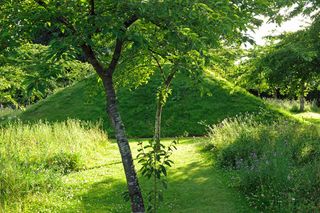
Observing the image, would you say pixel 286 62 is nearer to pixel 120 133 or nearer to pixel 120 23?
pixel 120 133

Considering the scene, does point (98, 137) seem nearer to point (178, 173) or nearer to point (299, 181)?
point (178, 173)

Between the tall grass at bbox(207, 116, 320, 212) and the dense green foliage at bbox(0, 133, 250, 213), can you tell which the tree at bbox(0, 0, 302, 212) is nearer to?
the dense green foliage at bbox(0, 133, 250, 213)

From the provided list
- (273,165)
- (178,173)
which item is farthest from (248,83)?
(273,165)

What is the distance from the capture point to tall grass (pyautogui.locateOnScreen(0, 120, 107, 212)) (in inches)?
299

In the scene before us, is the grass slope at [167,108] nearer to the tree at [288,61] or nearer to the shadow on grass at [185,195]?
the tree at [288,61]

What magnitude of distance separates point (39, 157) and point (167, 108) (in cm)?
Answer: 1164

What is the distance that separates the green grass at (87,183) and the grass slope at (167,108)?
23.0 ft

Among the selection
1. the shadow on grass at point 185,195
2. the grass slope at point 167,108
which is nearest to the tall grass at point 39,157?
the shadow on grass at point 185,195

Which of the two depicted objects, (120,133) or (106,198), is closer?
(120,133)

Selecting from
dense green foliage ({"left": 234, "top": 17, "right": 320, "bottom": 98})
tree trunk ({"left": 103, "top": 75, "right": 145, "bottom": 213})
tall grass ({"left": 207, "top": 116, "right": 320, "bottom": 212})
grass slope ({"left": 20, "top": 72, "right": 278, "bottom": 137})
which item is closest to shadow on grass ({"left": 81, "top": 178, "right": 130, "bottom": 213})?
tree trunk ({"left": 103, "top": 75, "right": 145, "bottom": 213})

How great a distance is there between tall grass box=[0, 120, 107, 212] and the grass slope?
17.4 ft

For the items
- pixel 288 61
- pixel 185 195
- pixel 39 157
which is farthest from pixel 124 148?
pixel 288 61

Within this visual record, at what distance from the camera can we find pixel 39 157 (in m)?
10.9

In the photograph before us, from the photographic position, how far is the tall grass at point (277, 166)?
21.4 feet
